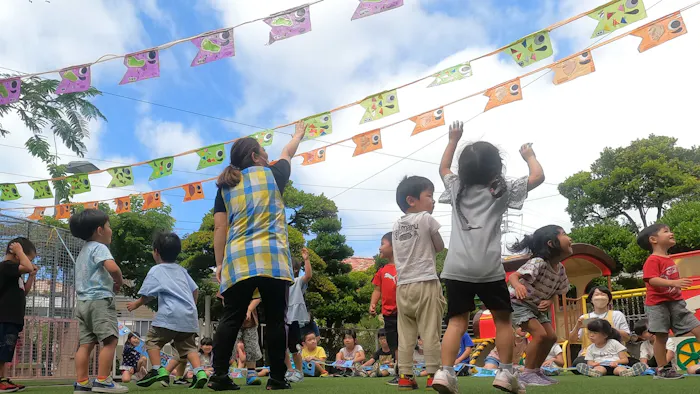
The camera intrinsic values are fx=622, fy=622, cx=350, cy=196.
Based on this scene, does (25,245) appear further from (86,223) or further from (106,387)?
(106,387)

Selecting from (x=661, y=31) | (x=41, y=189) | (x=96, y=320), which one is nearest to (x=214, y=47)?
(x=96, y=320)

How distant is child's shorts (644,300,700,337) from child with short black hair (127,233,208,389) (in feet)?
13.1

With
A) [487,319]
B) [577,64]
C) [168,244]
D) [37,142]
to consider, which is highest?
[37,142]

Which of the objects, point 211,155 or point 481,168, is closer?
point 481,168

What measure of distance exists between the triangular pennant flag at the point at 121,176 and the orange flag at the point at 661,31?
346 inches

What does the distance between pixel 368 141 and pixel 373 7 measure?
11.1ft

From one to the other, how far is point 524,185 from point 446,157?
1.64 ft

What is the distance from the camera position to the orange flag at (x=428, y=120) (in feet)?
30.3

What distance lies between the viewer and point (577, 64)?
297 inches

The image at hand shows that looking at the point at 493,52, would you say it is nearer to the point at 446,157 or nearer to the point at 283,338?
the point at 446,157

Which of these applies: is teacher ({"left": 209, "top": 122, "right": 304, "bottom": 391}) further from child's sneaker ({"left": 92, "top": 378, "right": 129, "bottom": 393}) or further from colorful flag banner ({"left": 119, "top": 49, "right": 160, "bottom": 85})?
colorful flag banner ({"left": 119, "top": 49, "right": 160, "bottom": 85})

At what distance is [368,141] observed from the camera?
33.5 ft

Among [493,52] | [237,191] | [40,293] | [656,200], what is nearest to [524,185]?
[237,191]

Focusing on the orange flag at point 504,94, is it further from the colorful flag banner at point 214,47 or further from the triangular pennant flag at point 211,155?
the triangular pennant flag at point 211,155
